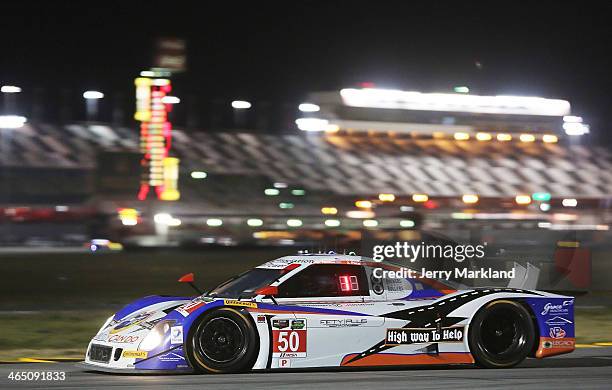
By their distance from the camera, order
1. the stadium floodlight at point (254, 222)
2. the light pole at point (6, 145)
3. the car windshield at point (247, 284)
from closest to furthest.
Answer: the car windshield at point (247, 284), the stadium floodlight at point (254, 222), the light pole at point (6, 145)

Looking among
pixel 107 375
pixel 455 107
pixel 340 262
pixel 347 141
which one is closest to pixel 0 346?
pixel 107 375

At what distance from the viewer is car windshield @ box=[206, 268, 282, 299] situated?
354 inches

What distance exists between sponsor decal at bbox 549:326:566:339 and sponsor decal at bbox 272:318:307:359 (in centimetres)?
251

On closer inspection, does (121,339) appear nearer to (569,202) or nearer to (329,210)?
(329,210)

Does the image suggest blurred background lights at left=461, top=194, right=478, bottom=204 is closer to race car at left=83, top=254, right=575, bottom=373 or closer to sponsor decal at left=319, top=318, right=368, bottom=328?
race car at left=83, top=254, right=575, bottom=373

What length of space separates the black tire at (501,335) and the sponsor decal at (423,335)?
0.14 meters

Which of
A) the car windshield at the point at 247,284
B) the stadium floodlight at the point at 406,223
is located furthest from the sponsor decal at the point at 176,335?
the stadium floodlight at the point at 406,223

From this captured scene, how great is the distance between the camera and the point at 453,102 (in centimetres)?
5419

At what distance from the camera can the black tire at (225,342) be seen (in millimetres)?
8500

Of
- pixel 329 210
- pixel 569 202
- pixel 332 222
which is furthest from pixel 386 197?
pixel 569 202

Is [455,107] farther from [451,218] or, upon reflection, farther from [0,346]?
[0,346]

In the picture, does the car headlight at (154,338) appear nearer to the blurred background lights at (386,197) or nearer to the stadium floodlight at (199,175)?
the stadium floodlight at (199,175)

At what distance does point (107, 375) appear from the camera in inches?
336

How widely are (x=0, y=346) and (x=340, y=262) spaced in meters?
4.70
